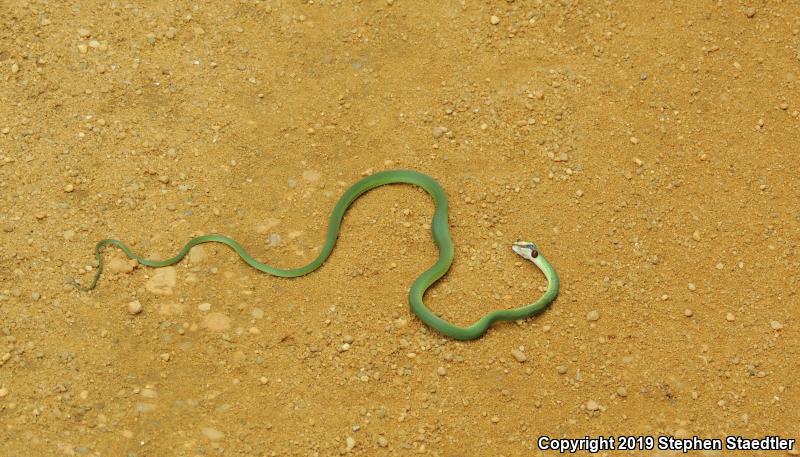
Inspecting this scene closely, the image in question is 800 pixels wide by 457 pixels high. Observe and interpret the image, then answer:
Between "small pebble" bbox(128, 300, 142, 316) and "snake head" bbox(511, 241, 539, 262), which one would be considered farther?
"snake head" bbox(511, 241, 539, 262)

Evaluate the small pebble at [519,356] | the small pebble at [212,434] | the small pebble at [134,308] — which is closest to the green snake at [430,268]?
the small pebble at [519,356]

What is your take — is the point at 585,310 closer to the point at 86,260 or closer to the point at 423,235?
the point at 423,235

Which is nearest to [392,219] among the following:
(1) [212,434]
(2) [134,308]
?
(2) [134,308]

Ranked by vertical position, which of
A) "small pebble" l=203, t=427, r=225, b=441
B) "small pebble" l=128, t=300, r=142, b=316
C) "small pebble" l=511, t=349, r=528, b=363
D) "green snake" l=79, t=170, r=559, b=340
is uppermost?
"green snake" l=79, t=170, r=559, b=340

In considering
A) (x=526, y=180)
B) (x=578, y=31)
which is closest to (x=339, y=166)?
(x=526, y=180)

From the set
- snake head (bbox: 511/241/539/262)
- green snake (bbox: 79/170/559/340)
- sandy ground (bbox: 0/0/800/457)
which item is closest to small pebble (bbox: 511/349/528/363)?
sandy ground (bbox: 0/0/800/457)

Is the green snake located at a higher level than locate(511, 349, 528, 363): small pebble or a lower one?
higher

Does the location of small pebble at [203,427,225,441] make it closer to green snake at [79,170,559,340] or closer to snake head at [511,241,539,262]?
green snake at [79,170,559,340]
